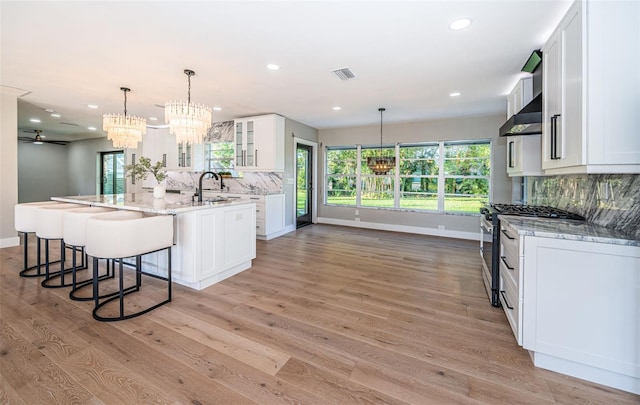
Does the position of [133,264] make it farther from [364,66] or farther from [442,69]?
[442,69]

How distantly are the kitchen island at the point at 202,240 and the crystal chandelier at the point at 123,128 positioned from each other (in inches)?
46.9

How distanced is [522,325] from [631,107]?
156 cm

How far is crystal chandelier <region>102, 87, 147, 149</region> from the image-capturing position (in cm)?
401

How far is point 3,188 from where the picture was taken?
14.6ft

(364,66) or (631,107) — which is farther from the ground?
(364,66)

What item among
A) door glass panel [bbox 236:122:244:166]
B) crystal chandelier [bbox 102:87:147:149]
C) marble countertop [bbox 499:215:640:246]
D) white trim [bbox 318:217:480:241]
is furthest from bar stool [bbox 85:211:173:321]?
white trim [bbox 318:217:480:241]

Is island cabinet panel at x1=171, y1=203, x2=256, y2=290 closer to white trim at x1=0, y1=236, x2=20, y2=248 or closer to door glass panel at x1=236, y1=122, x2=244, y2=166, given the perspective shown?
door glass panel at x1=236, y1=122, x2=244, y2=166

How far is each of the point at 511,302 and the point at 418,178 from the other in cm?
455

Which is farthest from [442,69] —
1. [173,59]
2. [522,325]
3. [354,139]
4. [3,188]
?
[3,188]

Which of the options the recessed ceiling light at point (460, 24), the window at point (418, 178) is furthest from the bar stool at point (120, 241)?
the window at point (418, 178)

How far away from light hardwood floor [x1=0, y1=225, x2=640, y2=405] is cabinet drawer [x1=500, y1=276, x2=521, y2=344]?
0.16 m

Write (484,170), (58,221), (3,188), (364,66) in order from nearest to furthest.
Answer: (58,221), (364,66), (3,188), (484,170)

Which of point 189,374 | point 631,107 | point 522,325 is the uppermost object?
point 631,107

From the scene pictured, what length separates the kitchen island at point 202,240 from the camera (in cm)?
286
